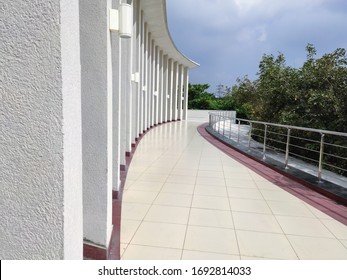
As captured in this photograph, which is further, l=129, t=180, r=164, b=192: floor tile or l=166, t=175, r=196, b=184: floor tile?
l=166, t=175, r=196, b=184: floor tile

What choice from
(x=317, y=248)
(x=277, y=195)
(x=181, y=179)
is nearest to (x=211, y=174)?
(x=181, y=179)

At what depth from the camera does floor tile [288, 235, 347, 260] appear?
229 centimetres

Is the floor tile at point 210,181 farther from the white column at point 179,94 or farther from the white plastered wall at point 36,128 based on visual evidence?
the white column at point 179,94

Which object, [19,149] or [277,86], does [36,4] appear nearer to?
[19,149]

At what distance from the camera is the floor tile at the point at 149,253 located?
7.17ft

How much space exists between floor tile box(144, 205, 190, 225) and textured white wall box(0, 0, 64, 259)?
6.10 ft

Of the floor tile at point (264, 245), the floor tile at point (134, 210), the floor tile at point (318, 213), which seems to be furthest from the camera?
the floor tile at point (318, 213)

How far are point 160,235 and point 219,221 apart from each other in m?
0.67

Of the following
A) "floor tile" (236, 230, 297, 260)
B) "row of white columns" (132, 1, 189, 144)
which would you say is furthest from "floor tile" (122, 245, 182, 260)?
"row of white columns" (132, 1, 189, 144)

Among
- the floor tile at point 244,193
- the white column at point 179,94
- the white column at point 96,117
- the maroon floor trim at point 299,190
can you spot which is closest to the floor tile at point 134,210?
the white column at point 96,117

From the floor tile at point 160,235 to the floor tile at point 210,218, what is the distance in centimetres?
21

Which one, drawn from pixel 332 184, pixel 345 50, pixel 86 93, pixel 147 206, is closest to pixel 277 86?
pixel 345 50

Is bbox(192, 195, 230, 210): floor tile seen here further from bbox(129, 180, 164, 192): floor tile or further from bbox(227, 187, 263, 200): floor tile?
bbox(129, 180, 164, 192): floor tile

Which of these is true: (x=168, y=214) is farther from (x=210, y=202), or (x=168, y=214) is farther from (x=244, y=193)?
(x=244, y=193)
